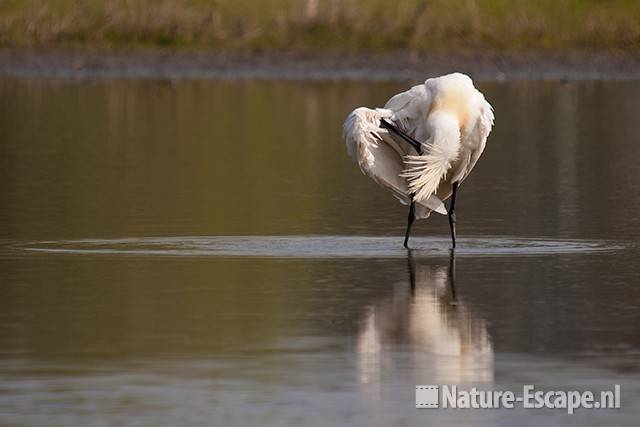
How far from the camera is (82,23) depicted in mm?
42906

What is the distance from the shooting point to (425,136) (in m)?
16.8

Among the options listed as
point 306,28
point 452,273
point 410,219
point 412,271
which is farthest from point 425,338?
point 306,28

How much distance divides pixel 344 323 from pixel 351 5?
32.2m

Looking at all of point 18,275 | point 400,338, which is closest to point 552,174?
point 18,275

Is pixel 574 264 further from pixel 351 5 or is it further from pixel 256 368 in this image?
pixel 351 5

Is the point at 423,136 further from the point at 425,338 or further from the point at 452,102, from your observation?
the point at 425,338

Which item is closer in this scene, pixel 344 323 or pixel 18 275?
pixel 344 323

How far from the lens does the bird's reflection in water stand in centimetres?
1105

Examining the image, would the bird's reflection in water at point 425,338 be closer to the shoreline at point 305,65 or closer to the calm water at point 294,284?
the calm water at point 294,284

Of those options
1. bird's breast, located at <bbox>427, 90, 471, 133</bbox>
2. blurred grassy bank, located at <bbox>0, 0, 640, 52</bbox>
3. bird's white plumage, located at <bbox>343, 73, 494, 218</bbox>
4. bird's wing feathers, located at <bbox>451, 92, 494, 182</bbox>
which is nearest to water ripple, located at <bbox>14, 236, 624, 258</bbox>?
bird's white plumage, located at <bbox>343, 73, 494, 218</bbox>

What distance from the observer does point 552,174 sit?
2361 centimetres

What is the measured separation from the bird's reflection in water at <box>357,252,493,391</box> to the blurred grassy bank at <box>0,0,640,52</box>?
28.0 metres

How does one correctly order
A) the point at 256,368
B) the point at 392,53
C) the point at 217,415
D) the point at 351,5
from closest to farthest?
the point at 217,415
the point at 256,368
the point at 392,53
the point at 351,5

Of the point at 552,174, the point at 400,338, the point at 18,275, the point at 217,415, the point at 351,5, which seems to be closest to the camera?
the point at 217,415
